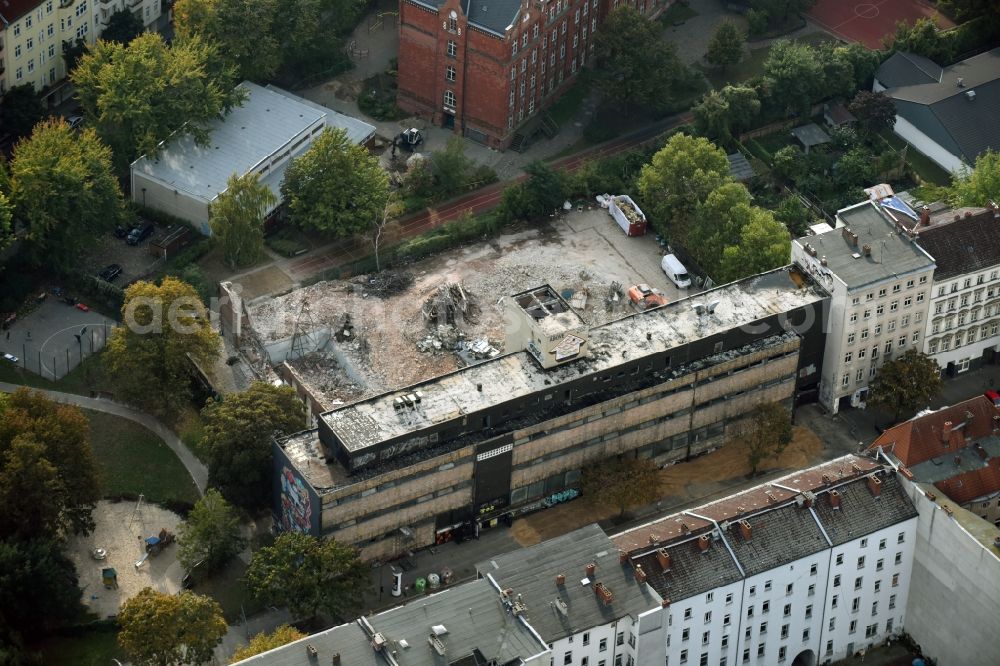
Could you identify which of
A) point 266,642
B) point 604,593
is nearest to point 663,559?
point 604,593

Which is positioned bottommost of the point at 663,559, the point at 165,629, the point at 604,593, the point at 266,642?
the point at 165,629

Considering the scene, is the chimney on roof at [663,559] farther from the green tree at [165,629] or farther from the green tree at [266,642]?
the green tree at [165,629]

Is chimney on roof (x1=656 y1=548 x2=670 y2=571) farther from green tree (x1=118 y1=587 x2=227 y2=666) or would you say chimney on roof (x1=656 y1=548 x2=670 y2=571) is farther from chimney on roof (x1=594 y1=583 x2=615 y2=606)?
green tree (x1=118 y1=587 x2=227 y2=666)

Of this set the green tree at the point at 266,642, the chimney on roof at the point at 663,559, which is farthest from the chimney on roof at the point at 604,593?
the green tree at the point at 266,642

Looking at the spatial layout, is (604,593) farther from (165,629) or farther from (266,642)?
(165,629)

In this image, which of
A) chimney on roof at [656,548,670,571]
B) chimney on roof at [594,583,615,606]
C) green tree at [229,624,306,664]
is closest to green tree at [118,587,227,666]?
green tree at [229,624,306,664]

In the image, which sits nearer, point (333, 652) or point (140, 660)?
point (333, 652)

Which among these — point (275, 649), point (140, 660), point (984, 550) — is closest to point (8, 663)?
point (140, 660)

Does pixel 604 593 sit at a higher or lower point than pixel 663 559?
lower

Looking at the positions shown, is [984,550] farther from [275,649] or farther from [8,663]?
[8,663]
